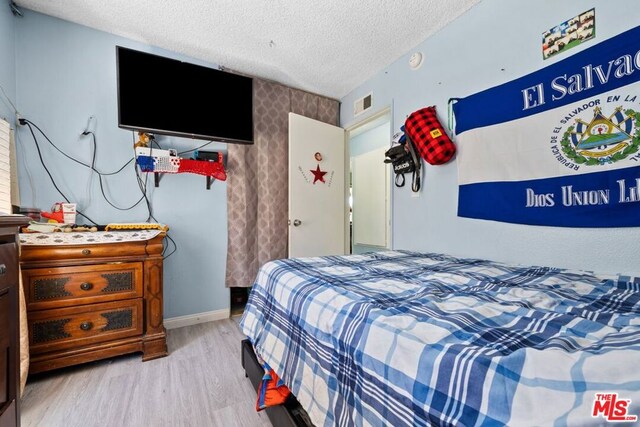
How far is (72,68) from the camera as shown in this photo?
204 centimetres

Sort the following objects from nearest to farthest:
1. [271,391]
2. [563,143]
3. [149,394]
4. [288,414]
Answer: [288,414] → [271,391] → [563,143] → [149,394]

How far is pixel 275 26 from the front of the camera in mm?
2027

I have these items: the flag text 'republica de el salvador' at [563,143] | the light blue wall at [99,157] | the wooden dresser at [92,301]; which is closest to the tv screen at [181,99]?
the light blue wall at [99,157]

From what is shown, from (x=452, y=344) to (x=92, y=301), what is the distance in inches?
83.8

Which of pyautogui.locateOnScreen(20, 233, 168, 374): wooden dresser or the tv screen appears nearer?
pyautogui.locateOnScreen(20, 233, 168, 374): wooden dresser

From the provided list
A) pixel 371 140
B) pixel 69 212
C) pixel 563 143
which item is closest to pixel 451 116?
pixel 563 143

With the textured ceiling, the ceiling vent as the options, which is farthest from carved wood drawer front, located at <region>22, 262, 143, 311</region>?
the ceiling vent

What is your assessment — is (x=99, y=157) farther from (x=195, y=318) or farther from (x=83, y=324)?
(x=195, y=318)

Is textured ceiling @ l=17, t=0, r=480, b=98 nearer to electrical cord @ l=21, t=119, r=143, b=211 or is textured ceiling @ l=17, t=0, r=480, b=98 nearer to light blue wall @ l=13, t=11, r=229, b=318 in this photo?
light blue wall @ l=13, t=11, r=229, b=318

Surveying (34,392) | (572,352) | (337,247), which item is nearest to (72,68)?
(34,392)

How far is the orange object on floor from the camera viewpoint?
1.10 m

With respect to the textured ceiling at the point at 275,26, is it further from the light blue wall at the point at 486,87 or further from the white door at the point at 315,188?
the white door at the point at 315,188

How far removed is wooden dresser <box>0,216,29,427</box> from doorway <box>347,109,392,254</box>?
3.24 meters

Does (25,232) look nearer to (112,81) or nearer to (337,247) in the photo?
(112,81)
